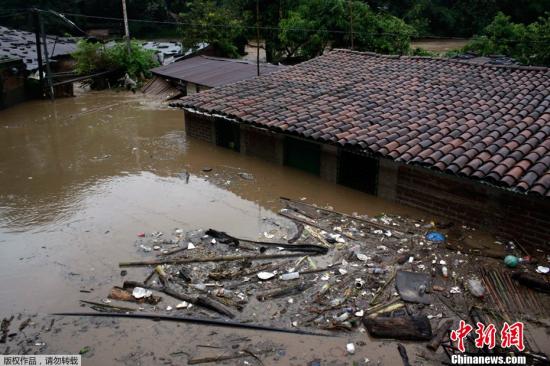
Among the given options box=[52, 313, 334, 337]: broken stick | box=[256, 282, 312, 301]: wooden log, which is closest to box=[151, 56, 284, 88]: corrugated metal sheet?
box=[256, 282, 312, 301]: wooden log

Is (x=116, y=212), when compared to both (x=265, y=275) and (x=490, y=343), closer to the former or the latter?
(x=265, y=275)

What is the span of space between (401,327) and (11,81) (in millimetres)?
22973

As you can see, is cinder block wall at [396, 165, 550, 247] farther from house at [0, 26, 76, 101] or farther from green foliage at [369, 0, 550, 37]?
green foliage at [369, 0, 550, 37]

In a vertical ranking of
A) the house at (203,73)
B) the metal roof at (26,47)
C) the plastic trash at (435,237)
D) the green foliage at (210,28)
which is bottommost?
the plastic trash at (435,237)

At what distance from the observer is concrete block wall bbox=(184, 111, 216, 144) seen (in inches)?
603

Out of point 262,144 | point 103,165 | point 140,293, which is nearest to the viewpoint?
point 140,293

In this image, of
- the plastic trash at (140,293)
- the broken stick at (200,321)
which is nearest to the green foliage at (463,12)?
the plastic trash at (140,293)

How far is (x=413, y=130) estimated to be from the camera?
1081cm

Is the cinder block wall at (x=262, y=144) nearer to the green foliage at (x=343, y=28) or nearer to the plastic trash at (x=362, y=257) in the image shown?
the plastic trash at (x=362, y=257)

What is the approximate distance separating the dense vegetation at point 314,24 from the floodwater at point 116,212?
8.49 metres

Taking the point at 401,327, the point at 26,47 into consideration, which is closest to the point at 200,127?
the point at 401,327

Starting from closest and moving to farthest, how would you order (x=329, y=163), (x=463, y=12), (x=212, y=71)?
(x=329, y=163) → (x=212, y=71) → (x=463, y=12)

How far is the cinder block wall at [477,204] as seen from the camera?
8.72m

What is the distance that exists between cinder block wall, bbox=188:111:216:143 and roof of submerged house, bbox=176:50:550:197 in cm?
89
